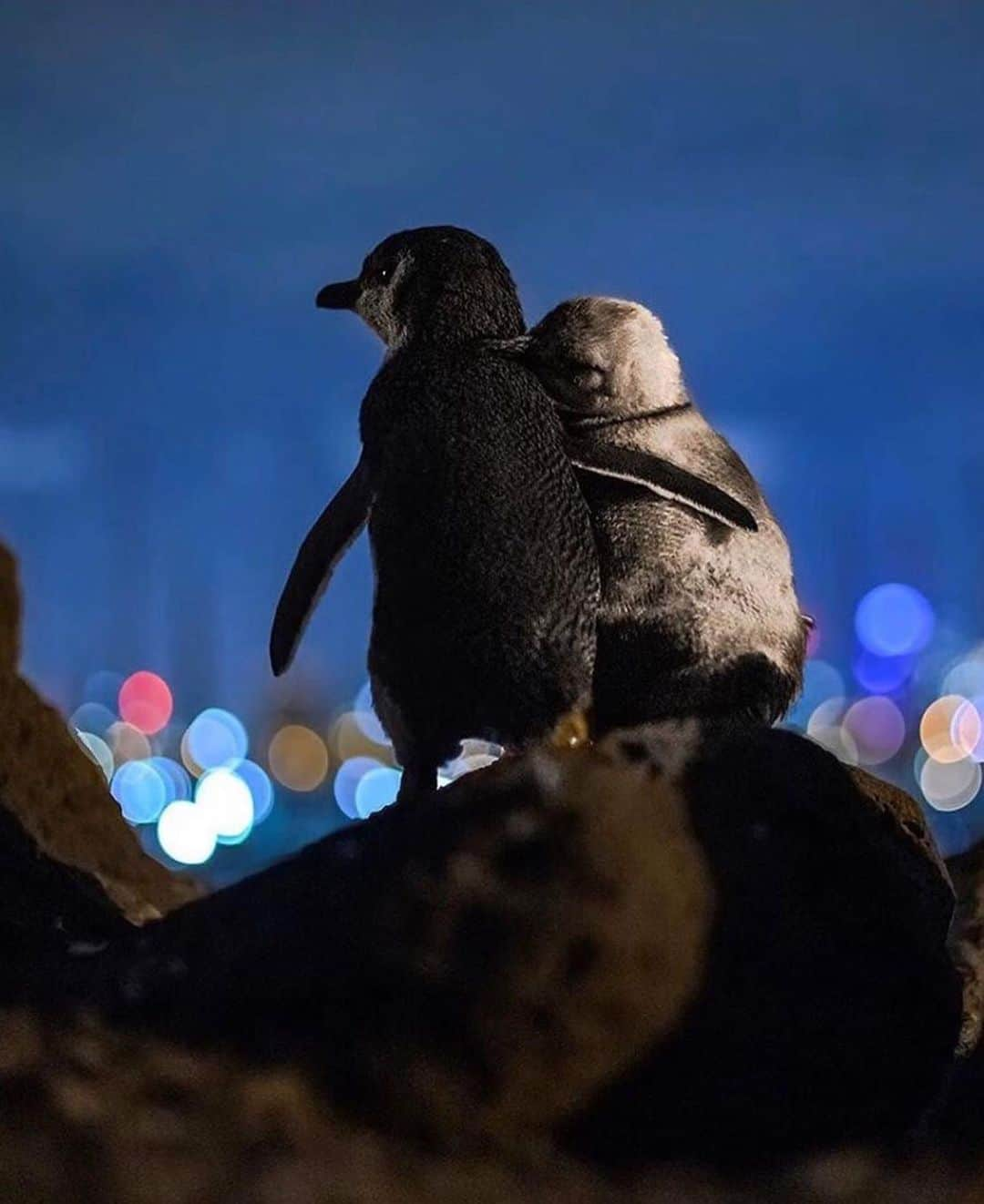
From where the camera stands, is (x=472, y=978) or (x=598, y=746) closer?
→ (x=472, y=978)

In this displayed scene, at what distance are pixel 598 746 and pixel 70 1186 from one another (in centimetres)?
53

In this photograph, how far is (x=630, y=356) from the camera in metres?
1.82

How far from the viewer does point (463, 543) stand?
5.58ft

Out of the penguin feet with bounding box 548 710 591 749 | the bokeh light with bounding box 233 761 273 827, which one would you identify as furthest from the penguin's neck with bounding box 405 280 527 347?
the bokeh light with bounding box 233 761 273 827

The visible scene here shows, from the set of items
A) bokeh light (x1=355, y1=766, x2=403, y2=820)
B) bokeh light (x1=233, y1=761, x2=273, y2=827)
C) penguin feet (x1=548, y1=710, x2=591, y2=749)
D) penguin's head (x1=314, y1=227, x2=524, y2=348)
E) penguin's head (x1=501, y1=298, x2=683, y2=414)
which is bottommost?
bokeh light (x1=233, y1=761, x2=273, y2=827)

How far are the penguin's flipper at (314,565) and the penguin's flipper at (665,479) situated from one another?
23 cm

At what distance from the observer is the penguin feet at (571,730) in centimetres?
169

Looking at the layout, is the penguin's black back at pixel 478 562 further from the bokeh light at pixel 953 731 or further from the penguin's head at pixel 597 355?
the bokeh light at pixel 953 731

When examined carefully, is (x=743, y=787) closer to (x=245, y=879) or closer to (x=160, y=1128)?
(x=245, y=879)

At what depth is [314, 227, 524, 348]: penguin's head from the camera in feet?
6.02

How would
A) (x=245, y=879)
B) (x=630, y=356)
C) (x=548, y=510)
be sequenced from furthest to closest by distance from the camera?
1. (x=630, y=356)
2. (x=548, y=510)
3. (x=245, y=879)

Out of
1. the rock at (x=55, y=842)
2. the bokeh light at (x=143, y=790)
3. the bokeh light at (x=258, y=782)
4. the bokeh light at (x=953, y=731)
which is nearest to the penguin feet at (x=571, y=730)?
the rock at (x=55, y=842)

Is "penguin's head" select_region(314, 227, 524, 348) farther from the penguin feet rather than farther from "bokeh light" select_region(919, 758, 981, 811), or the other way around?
"bokeh light" select_region(919, 758, 981, 811)

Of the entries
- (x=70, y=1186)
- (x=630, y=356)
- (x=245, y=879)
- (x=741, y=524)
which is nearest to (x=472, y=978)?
(x=245, y=879)
